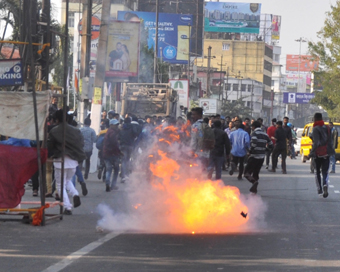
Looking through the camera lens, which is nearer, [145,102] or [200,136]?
[200,136]

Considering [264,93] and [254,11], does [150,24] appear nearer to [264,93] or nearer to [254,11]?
[254,11]

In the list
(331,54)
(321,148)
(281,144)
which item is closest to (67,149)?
(321,148)

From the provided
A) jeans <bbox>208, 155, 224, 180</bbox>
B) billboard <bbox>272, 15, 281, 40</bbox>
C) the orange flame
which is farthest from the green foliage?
the orange flame

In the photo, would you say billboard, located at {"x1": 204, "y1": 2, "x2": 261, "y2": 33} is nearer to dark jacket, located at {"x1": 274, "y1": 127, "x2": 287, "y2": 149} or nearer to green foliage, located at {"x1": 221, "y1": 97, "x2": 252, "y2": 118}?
green foliage, located at {"x1": 221, "y1": 97, "x2": 252, "y2": 118}

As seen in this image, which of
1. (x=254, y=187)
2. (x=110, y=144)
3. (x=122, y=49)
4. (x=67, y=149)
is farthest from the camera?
(x=122, y=49)

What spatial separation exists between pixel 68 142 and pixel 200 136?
3.67 metres

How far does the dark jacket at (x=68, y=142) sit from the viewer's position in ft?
38.2

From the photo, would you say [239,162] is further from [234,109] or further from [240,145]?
[234,109]

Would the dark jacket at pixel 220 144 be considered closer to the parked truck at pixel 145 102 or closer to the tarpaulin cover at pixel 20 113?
the tarpaulin cover at pixel 20 113

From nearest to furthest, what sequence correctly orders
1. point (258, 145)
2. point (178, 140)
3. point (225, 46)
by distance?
point (178, 140)
point (258, 145)
point (225, 46)

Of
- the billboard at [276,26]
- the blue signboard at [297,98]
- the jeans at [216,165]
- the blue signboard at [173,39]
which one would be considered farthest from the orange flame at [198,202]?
the billboard at [276,26]

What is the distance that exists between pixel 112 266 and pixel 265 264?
5.20 ft

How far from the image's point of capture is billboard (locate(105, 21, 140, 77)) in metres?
31.9

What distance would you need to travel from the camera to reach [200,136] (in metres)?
14.7
